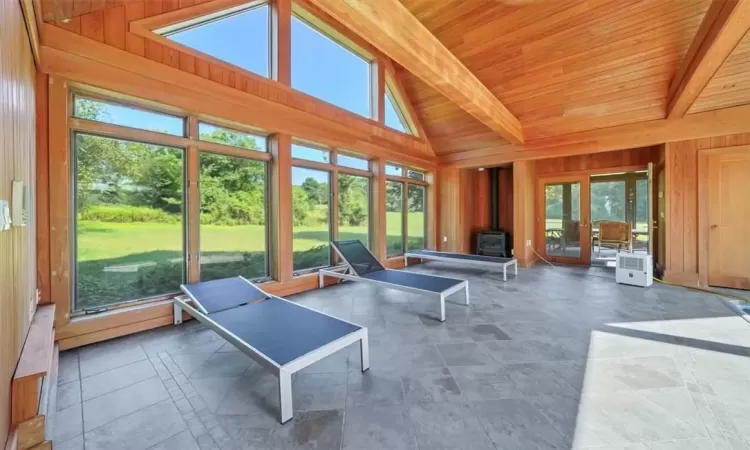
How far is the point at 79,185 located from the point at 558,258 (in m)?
8.37

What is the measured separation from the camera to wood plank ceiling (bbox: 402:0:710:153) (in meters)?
3.62

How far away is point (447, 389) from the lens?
193cm

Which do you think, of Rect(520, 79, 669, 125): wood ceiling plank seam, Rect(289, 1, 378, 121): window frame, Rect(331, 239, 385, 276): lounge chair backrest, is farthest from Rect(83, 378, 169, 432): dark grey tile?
Rect(520, 79, 669, 125): wood ceiling plank seam

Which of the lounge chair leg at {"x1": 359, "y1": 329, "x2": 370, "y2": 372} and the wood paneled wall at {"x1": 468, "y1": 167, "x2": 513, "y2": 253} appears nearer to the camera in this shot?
the lounge chair leg at {"x1": 359, "y1": 329, "x2": 370, "y2": 372}

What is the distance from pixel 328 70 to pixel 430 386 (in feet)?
16.0

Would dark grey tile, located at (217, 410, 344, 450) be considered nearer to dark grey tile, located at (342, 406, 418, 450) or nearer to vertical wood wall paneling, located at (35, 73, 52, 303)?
dark grey tile, located at (342, 406, 418, 450)

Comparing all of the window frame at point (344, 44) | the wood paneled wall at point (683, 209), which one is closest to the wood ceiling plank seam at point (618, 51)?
the wood paneled wall at point (683, 209)

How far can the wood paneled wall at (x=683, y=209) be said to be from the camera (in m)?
4.59

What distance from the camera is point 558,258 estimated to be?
6.94m

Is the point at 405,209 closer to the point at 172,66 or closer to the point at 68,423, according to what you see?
the point at 172,66

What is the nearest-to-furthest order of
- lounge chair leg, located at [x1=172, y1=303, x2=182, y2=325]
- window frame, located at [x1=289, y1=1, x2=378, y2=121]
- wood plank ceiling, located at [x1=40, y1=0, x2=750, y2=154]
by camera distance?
lounge chair leg, located at [x1=172, y1=303, x2=182, y2=325], wood plank ceiling, located at [x1=40, y1=0, x2=750, y2=154], window frame, located at [x1=289, y1=1, x2=378, y2=121]

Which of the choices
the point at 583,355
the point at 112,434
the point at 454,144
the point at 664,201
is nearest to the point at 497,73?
the point at 454,144

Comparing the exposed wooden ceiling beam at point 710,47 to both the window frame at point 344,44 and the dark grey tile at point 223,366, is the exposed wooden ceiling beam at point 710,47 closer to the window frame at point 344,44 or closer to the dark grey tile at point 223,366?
the window frame at point 344,44

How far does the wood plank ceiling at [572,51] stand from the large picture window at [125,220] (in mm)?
4150
